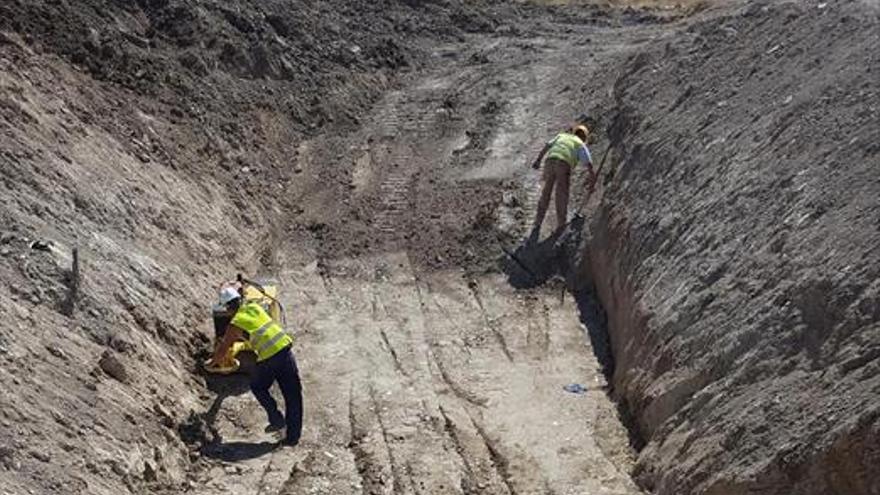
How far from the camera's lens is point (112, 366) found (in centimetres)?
1129

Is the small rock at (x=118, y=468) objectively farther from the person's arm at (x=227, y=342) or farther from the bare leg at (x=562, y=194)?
the bare leg at (x=562, y=194)

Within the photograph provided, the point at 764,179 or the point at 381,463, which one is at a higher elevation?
the point at 764,179

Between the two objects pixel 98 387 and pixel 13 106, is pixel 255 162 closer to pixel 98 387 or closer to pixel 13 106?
pixel 13 106

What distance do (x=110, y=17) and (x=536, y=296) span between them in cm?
901

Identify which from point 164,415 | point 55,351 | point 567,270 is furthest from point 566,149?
point 55,351

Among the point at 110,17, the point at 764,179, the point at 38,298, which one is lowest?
the point at 38,298

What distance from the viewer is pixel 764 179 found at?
13336 millimetres

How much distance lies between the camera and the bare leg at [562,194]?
17.9 meters

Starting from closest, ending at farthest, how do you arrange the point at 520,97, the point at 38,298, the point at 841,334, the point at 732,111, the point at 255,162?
1. the point at 841,334
2. the point at 38,298
3. the point at 732,111
4. the point at 255,162
5. the point at 520,97

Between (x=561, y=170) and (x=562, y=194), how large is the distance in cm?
36

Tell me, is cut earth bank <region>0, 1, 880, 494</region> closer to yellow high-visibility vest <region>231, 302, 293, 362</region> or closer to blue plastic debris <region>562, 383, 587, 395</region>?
blue plastic debris <region>562, 383, 587, 395</region>

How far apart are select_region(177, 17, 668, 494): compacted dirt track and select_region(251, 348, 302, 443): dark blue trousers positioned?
0.80ft

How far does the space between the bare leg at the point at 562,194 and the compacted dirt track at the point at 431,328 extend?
2.09 feet

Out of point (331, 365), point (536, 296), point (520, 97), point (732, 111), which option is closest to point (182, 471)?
point (331, 365)
